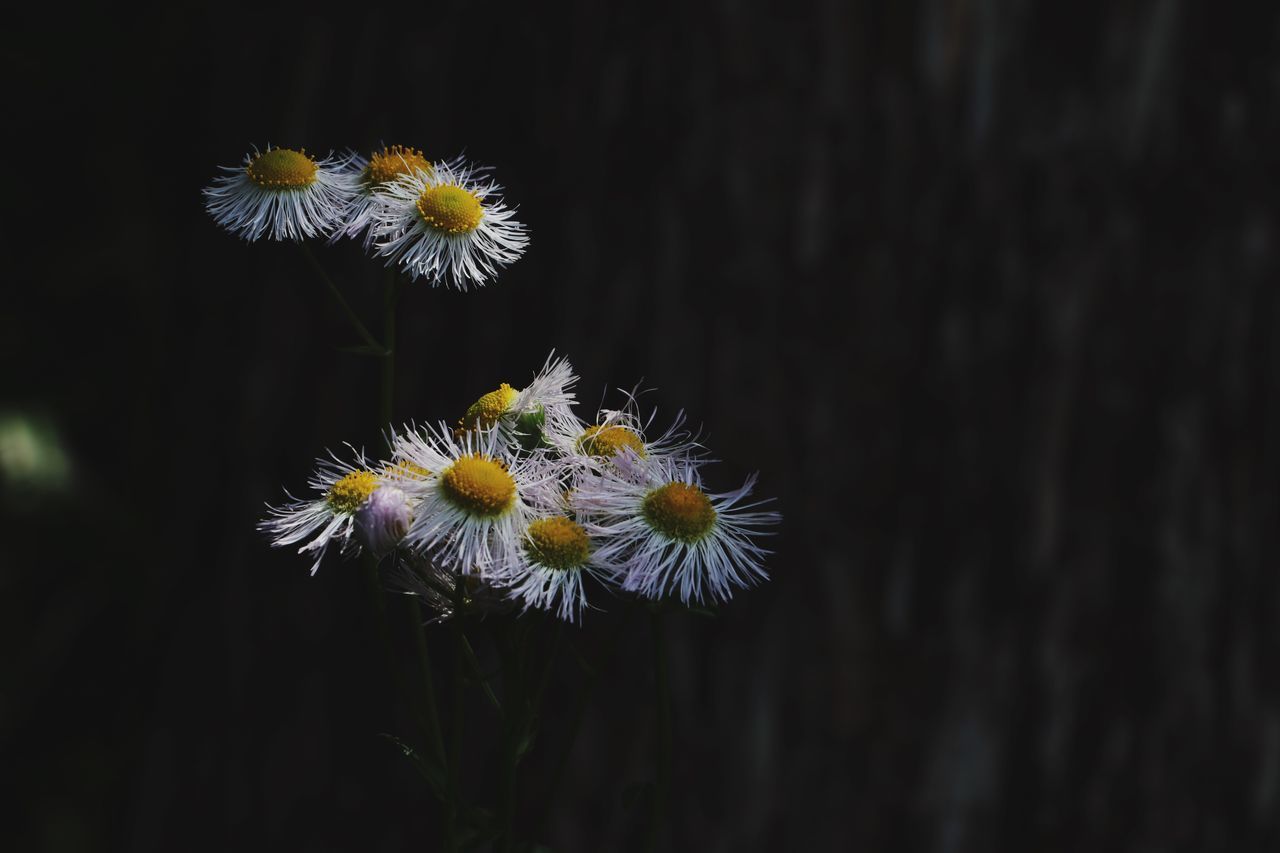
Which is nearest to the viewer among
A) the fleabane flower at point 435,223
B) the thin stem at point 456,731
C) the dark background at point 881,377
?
the thin stem at point 456,731

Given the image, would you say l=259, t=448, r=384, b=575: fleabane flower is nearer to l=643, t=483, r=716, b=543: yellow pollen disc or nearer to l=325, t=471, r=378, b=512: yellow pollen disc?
l=325, t=471, r=378, b=512: yellow pollen disc

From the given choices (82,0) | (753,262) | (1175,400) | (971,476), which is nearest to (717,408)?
(753,262)

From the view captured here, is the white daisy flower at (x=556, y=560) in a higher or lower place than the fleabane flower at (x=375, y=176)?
lower

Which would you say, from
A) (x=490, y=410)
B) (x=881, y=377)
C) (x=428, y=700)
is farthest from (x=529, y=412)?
Result: (x=881, y=377)

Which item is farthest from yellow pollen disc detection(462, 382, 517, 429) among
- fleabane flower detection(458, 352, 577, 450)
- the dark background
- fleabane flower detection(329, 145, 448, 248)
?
the dark background

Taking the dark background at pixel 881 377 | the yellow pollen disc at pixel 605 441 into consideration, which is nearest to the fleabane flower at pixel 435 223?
the yellow pollen disc at pixel 605 441

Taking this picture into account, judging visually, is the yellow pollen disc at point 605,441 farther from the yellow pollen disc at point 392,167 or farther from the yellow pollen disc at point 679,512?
the yellow pollen disc at point 392,167

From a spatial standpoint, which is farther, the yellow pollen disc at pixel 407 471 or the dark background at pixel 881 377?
the dark background at pixel 881 377
